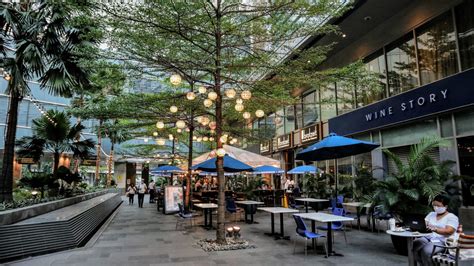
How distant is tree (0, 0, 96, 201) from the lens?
28.6ft

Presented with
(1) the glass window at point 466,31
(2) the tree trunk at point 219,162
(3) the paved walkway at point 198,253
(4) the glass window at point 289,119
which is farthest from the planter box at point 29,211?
(4) the glass window at point 289,119

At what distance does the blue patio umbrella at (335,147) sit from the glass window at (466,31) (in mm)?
4935

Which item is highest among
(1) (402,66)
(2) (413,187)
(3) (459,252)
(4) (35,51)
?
(1) (402,66)

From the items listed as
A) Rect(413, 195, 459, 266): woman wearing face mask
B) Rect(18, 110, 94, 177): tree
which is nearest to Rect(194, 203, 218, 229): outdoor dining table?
Rect(18, 110, 94, 177): tree

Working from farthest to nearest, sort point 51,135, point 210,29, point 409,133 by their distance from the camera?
1. point 409,133
2. point 51,135
3. point 210,29

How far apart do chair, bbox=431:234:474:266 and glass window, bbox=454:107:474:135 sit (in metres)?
7.26

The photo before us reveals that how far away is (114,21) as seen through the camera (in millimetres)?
7566

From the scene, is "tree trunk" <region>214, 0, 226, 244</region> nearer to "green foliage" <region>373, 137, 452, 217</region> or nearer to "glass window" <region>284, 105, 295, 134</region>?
"green foliage" <region>373, 137, 452, 217</region>

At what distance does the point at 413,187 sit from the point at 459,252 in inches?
96.2

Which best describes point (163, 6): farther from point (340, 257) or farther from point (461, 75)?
point (461, 75)

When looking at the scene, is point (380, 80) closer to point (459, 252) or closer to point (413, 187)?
point (413, 187)

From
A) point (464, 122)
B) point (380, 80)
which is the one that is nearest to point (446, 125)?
point (464, 122)

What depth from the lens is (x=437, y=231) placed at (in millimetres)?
5324

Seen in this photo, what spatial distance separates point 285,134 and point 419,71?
42.8 ft
